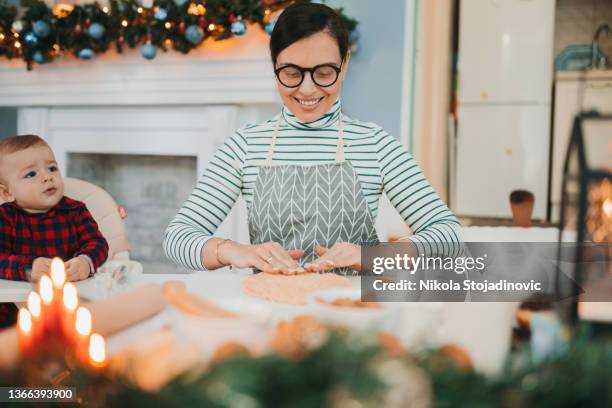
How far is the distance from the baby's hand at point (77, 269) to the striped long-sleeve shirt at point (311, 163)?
0.14 meters

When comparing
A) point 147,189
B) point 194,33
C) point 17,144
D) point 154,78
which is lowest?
point 147,189

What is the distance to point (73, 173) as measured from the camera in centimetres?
262

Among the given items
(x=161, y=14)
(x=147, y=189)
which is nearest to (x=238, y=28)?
(x=161, y=14)

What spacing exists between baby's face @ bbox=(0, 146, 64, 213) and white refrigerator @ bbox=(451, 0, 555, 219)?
321 cm

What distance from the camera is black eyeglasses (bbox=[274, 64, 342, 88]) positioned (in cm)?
89

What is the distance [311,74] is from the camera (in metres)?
0.89

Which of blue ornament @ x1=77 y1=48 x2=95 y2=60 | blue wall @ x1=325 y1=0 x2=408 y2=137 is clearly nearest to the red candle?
blue wall @ x1=325 y1=0 x2=408 y2=137

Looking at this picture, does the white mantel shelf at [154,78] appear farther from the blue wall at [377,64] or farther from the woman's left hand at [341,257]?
the woman's left hand at [341,257]

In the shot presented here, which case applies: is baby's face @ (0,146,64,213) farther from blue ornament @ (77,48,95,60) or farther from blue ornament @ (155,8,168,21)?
blue ornament @ (77,48,95,60)

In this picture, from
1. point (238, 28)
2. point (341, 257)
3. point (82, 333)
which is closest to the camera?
point (82, 333)

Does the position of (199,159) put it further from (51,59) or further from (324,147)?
(324,147)

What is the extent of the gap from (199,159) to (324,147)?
1.37 meters

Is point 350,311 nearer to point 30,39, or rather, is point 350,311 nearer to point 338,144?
point 338,144

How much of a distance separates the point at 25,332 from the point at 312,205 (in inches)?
27.4
